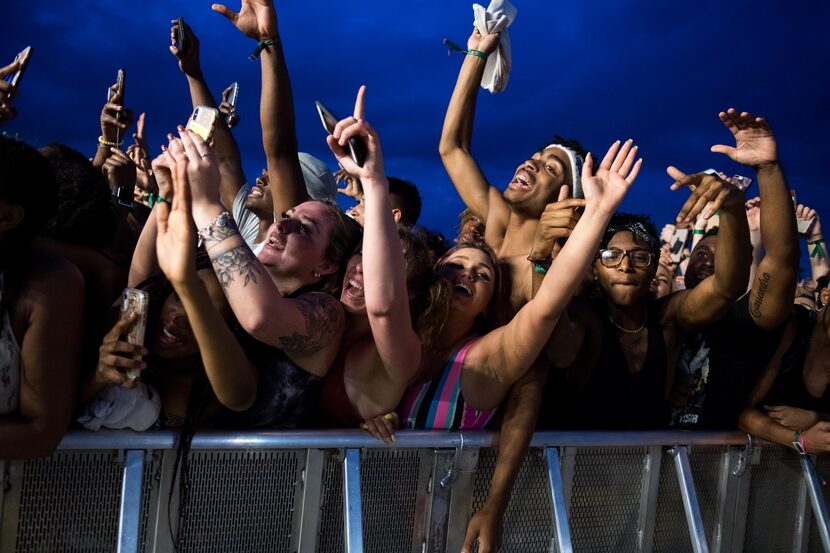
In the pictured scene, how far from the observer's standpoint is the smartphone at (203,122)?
2.50 metres

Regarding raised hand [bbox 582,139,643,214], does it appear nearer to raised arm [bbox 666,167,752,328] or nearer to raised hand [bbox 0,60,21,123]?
raised arm [bbox 666,167,752,328]

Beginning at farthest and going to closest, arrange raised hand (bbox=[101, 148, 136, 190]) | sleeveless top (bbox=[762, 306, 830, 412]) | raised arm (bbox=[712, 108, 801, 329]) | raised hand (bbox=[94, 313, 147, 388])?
raised hand (bbox=[101, 148, 136, 190]) < sleeveless top (bbox=[762, 306, 830, 412]) < raised arm (bbox=[712, 108, 801, 329]) < raised hand (bbox=[94, 313, 147, 388])

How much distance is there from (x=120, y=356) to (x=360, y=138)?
90 cm

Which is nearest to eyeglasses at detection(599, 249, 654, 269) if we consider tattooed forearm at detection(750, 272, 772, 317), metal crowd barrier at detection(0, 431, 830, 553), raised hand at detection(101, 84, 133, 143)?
tattooed forearm at detection(750, 272, 772, 317)

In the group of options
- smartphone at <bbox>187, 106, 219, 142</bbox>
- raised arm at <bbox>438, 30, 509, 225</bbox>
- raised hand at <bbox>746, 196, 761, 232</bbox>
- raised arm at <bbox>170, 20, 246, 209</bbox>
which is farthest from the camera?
raised hand at <bbox>746, 196, 761, 232</bbox>

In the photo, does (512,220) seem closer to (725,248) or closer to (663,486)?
(725,248)

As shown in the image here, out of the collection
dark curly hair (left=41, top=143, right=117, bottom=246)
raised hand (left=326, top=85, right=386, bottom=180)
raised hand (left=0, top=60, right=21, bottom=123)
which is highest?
raised hand (left=0, top=60, right=21, bottom=123)

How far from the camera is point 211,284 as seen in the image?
2.60 metres

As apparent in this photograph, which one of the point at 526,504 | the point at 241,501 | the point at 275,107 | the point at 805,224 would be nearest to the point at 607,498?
the point at 526,504

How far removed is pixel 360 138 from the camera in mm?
2393

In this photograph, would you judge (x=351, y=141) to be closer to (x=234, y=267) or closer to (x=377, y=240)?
(x=377, y=240)

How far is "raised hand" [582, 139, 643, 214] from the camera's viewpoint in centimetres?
272

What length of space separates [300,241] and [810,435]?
8.02 ft

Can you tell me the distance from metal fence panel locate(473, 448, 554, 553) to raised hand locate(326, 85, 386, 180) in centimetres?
118
